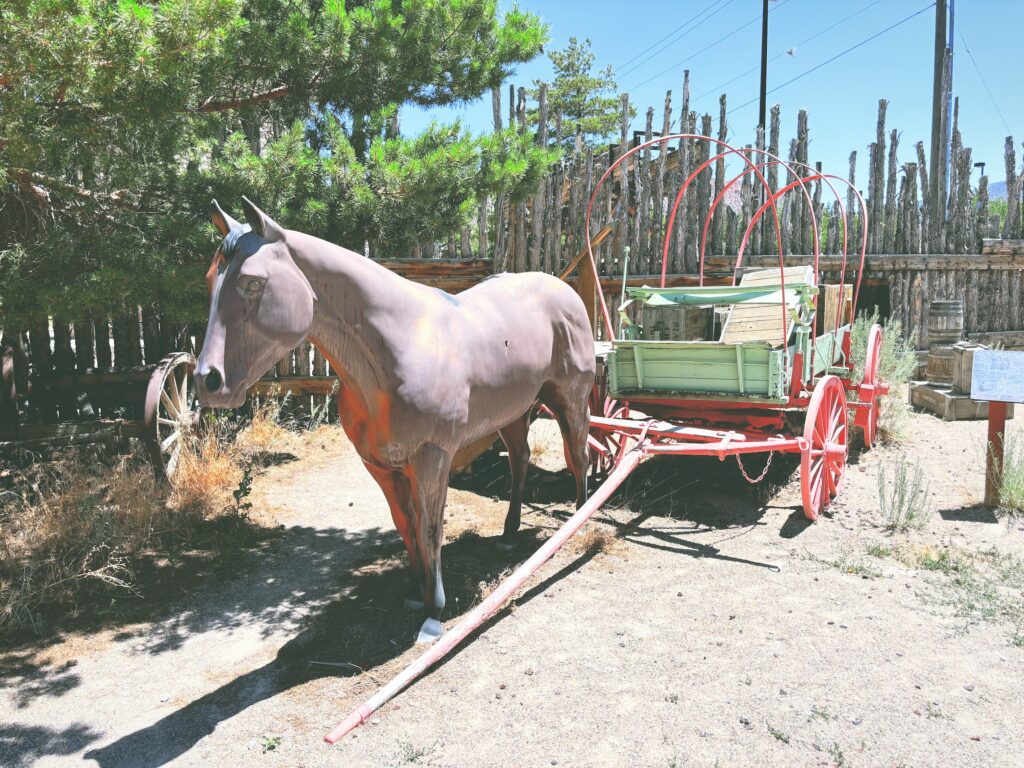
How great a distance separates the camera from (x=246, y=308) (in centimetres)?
259

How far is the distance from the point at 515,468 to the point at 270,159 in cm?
241

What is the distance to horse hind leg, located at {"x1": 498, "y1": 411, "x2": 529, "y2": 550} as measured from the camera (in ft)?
14.7

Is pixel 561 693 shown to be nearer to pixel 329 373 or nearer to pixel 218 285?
pixel 218 285

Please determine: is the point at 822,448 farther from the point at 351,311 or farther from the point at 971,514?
the point at 351,311

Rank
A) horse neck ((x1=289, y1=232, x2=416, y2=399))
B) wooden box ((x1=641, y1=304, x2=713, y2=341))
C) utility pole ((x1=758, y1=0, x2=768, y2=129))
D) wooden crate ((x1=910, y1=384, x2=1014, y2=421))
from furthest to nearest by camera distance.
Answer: utility pole ((x1=758, y1=0, x2=768, y2=129))
wooden crate ((x1=910, y1=384, x2=1014, y2=421))
wooden box ((x1=641, y1=304, x2=713, y2=341))
horse neck ((x1=289, y1=232, x2=416, y2=399))

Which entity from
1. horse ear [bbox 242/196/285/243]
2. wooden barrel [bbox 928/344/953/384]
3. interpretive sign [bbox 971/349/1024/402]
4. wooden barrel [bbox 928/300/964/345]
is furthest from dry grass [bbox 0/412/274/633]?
wooden barrel [bbox 928/300/964/345]

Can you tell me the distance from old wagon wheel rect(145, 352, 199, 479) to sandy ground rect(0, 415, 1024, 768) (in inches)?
44.6

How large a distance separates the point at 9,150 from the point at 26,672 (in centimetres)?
227

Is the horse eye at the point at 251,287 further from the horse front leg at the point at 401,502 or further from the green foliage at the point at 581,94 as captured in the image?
the green foliage at the point at 581,94

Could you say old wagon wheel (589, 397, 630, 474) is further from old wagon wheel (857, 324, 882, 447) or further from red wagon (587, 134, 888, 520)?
old wagon wheel (857, 324, 882, 447)

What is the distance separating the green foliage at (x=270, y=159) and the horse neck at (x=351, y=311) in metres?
1.42

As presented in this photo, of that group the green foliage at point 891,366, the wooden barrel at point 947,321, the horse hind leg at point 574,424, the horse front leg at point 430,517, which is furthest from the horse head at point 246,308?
the wooden barrel at point 947,321

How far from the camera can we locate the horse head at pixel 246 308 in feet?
8.30

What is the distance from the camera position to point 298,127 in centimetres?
452
